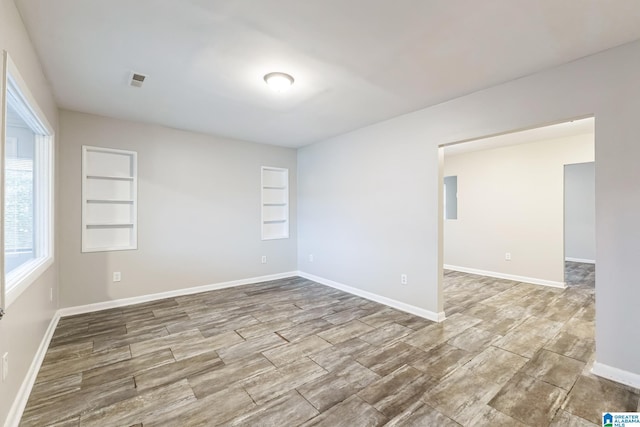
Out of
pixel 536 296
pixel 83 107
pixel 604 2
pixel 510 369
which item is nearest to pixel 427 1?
pixel 604 2

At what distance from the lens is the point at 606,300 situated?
222 cm

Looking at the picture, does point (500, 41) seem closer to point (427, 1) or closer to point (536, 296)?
point (427, 1)

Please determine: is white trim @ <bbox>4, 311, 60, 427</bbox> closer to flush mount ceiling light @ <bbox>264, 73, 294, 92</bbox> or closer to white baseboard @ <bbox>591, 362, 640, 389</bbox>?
flush mount ceiling light @ <bbox>264, 73, 294, 92</bbox>

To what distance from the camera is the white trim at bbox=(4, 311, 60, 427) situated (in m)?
1.71

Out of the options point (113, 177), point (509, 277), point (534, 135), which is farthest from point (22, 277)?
point (509, 277)

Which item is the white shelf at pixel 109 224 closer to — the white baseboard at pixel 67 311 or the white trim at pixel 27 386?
the white baseboard at pixel 67 311

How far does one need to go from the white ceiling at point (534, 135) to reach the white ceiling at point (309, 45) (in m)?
1.52

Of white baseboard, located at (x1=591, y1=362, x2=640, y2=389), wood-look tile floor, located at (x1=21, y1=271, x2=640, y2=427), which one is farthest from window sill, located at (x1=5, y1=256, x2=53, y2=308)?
white baseboard, located at (x1=591, y1=362, x2=640, y2=389)

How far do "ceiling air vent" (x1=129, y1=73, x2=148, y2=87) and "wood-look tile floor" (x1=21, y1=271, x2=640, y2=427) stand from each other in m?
2.59

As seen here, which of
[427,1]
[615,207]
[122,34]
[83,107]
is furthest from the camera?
[83,107]

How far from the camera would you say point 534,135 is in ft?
15.3

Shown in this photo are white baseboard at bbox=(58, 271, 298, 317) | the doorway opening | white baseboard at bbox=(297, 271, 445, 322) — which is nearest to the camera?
white baseboard at bbox=(297, 271, 445, 322)

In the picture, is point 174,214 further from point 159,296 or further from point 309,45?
point 309,45

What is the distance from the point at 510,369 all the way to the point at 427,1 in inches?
112
